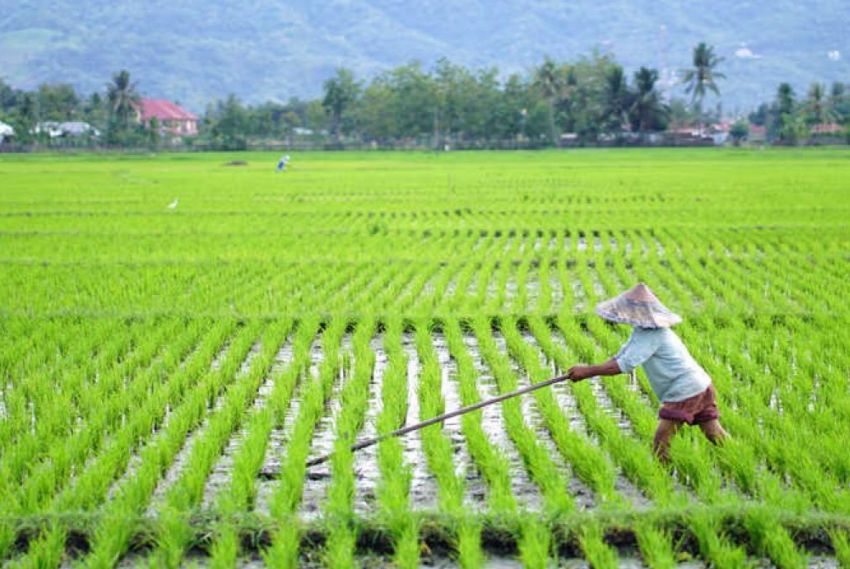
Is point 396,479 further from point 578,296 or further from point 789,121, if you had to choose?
point 789,121

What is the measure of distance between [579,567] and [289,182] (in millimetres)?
25099

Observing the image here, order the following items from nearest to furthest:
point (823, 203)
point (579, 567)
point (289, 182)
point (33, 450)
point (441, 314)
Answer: point (579, 567) → point (33, 450) → point (441, 314) → point (823, 203) → point (289, 182)

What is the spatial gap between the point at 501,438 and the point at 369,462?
0.70 metres

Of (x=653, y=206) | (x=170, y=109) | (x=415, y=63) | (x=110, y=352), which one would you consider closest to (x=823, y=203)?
(x=653, y=206)

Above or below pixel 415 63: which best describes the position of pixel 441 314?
below

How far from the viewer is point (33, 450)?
4562 millimetres

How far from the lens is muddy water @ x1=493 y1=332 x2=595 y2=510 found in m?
4.10

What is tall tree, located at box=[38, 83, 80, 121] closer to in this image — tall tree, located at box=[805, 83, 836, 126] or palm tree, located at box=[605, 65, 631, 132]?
palm tree, located at box=[605, 65, 631, 132]

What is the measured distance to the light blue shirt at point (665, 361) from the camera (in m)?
4.24

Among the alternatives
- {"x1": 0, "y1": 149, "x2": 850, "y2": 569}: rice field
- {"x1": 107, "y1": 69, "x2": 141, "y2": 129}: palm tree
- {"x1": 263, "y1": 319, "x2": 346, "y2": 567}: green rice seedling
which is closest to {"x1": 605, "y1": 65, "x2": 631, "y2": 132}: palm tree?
{"x1": 107, "y1": 69, "x2": 141, "y2": 129}: palm tree

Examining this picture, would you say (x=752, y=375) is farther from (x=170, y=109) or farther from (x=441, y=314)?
(x=170, y=109)

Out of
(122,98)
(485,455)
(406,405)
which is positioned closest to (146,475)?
(485,455)

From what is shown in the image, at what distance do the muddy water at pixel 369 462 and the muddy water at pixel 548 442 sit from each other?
0.76 m

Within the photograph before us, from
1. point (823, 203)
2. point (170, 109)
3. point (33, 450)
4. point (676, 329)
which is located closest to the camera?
point (33, 450)
